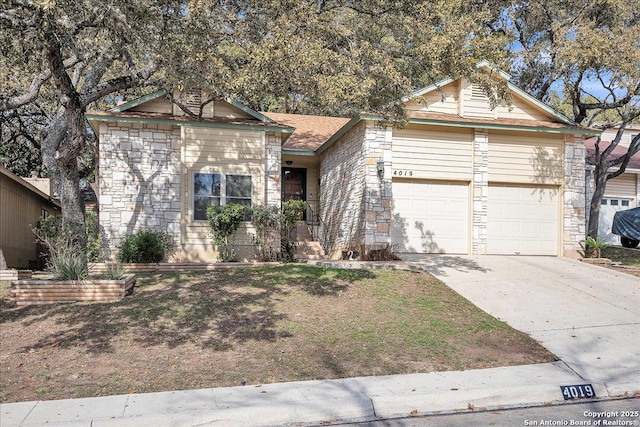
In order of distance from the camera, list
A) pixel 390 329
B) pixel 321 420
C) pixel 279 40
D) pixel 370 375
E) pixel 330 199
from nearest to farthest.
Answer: pixel 321 420 < pixel 370 375 < pixel 390 329 < pixel 279 40 < pixel 330 199

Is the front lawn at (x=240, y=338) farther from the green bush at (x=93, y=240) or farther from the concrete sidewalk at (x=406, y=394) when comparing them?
the green bush at (x=93, y=240)

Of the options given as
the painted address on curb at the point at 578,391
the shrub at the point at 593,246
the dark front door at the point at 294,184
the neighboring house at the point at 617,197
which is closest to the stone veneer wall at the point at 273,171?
the dark front door at the point at 294,184

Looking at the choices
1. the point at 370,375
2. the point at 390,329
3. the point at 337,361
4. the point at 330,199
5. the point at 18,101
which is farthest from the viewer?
the point at 330,199

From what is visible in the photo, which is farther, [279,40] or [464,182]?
[464,182]

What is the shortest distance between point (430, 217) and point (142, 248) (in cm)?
769

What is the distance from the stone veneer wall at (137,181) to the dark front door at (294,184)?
5537 mm

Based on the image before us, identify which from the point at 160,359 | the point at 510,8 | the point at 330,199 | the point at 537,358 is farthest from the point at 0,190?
the point at 510,8

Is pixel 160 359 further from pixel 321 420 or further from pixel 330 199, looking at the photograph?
pixel 330 199

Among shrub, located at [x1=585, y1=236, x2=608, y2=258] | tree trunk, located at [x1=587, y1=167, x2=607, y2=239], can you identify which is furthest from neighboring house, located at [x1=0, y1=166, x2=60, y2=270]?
tree trunk, located at [x1=587, y1=167, x2=607, y2=239]

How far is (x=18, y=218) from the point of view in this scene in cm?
1584

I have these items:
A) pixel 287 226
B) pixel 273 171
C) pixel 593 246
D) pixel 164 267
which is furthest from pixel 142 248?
pixel 593 246

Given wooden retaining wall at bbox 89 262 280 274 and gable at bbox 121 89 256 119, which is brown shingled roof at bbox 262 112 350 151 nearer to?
gable at bbox 121 89 256 119

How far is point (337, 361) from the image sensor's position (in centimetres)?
650

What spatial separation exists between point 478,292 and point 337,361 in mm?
4661
